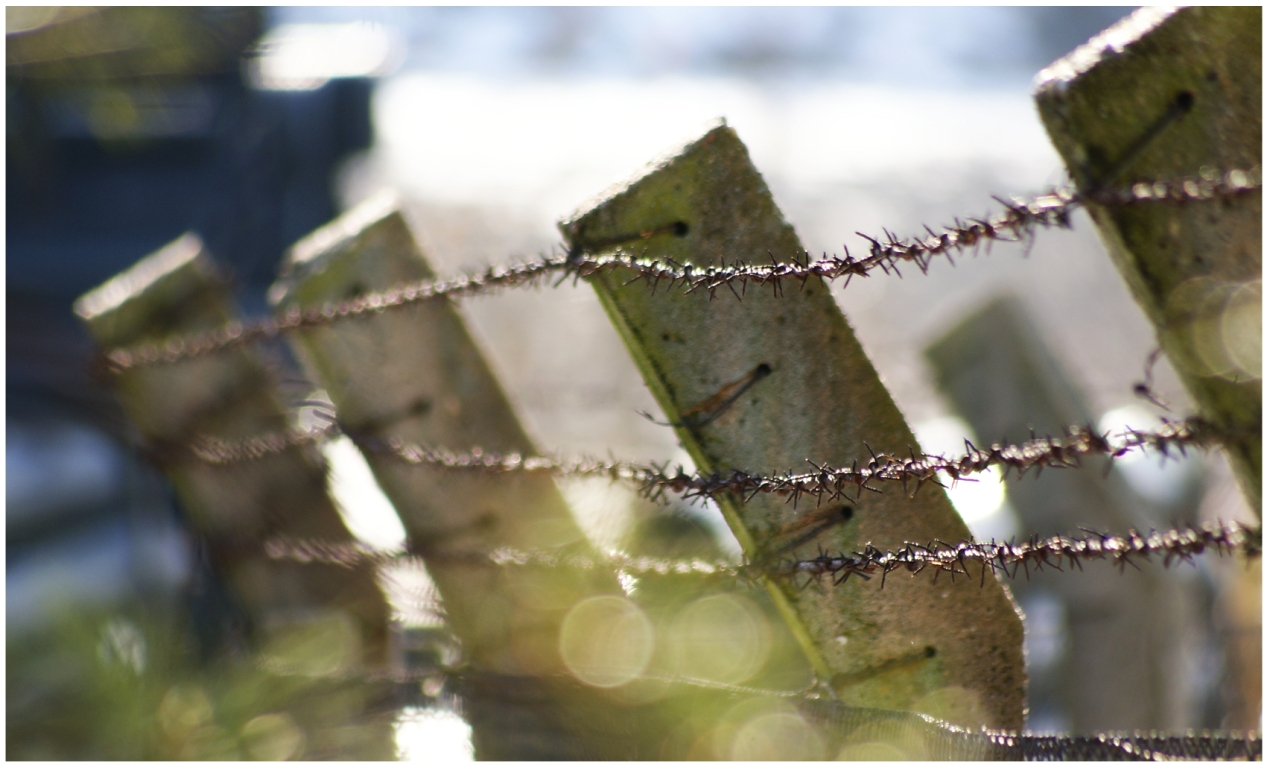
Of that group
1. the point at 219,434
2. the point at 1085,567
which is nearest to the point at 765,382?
the point at 219,434

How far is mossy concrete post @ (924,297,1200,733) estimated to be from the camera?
9.66ft

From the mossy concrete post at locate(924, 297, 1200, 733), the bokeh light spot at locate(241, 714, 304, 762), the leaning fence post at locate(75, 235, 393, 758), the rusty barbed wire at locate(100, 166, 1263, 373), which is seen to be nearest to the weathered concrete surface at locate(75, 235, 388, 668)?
the leaning fence post at locate(75, 235, 393, 758)

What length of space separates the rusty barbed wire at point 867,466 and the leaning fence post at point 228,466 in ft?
2.16

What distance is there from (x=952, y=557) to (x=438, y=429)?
1.15 meters

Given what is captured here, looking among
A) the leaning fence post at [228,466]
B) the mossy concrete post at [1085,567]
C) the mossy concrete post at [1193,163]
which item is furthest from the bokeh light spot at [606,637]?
the mossy concrete post at [1085,567]

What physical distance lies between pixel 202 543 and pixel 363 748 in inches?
40.8

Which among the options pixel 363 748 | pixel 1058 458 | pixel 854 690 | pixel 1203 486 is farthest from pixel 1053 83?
pixel 1203 486

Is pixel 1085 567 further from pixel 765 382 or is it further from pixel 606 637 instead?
pixel 765 382

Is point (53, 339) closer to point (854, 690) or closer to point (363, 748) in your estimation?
point (363, 748)

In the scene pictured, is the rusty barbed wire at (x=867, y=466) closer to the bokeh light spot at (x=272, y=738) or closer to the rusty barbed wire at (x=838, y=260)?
the rusty barbed wire at (x=838, y=260)

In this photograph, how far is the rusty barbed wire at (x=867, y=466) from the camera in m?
0.88

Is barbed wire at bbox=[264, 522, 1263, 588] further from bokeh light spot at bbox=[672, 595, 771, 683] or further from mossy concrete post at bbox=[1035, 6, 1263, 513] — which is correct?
bokeh light spot at bbox=[672, 595, 771, 683]

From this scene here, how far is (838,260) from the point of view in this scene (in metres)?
1.00

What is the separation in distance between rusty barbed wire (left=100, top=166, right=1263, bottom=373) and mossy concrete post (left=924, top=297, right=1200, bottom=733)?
84.0 inches
